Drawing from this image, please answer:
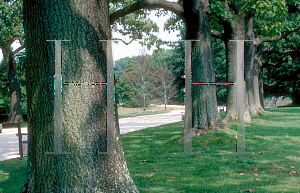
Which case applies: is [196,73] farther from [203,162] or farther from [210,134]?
[203,162]

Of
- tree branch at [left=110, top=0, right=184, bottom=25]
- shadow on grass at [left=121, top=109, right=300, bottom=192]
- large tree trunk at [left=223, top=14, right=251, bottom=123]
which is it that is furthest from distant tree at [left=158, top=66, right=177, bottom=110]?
shadow on grass at [left=121, top=109, right=300, bottom=192]

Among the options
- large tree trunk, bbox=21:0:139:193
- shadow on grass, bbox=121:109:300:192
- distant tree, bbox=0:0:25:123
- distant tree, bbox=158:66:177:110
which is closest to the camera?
large tree trunk, bbox=21:0:139:193

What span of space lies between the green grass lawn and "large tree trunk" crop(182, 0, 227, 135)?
60 centimetres

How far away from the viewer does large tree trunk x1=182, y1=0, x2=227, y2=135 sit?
10.5 metres

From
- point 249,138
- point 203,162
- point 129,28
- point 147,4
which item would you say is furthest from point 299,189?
point 129,28

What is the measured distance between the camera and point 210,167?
22.2ft

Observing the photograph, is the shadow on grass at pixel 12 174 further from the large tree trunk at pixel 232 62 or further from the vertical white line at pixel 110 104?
the large tree trunk at pixel 232 62

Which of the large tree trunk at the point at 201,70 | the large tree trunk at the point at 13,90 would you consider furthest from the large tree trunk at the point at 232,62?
the large tree trunk at the point at 13,90

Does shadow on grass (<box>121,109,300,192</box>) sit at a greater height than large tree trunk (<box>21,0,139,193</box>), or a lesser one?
lesser

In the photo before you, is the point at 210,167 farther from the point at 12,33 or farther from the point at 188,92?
the point at 12,33

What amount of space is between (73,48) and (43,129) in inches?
44.0

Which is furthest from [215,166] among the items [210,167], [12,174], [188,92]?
[12,174]

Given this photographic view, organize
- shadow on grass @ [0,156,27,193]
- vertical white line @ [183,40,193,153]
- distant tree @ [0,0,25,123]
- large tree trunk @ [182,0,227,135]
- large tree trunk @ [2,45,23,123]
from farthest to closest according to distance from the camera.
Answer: large tree trunk @ [2,45,23,123], distant tree @ [0,0,25,123], large tree trunk @ [182,0,227,135], vertical white line @ [183,40,193,153], shadow on grass @ [0,156,27,193]

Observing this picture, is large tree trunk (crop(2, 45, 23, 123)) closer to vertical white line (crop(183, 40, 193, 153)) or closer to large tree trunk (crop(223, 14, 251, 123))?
large tree trunk (crop(223, 14, 251, 123))
